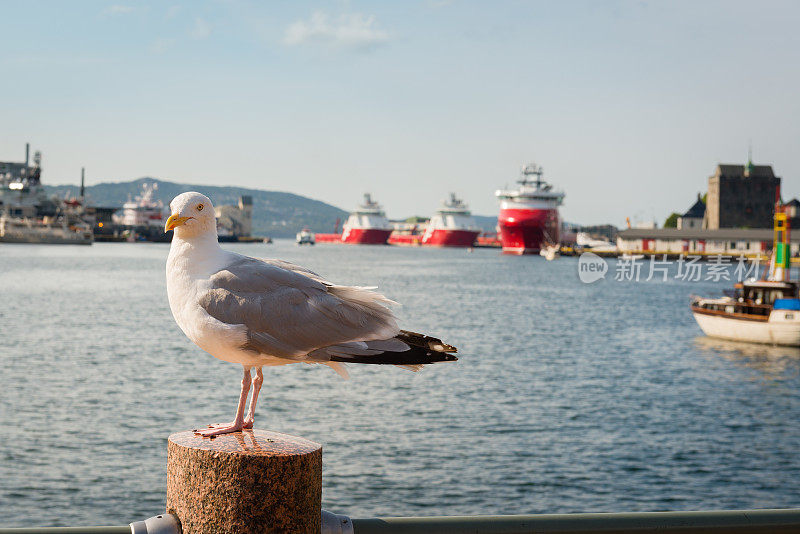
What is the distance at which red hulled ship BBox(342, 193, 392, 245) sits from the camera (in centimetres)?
14575

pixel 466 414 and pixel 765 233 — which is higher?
pixel 765 233

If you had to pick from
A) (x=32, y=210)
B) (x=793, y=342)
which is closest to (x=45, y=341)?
(x=793, y=342)

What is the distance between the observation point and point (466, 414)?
2002 centimetres

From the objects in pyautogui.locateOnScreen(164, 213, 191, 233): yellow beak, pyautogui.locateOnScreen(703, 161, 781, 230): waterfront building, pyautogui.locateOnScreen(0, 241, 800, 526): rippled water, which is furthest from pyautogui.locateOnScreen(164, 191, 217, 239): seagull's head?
pyautogui.locateOnScreen(703, 161, 781, 230): waterfront building

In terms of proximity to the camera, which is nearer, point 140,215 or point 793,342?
point 793,342

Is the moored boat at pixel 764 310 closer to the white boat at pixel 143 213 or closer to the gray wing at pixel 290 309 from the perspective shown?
the gray wing at pixel 290 309

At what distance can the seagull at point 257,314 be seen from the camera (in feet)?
6.53

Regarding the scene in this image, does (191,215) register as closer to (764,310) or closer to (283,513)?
(283,513)

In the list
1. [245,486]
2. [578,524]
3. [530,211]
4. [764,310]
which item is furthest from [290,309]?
[530,211]

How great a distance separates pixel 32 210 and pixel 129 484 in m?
117

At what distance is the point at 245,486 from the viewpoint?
1.79 meters

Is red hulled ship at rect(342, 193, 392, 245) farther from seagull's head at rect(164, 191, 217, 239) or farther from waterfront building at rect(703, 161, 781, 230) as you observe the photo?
seagull's head at rect(164, 191, 217, 239)

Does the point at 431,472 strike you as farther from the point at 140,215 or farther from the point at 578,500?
the point at 140,215

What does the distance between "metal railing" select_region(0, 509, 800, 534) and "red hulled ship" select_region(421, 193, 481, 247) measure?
442 ft
